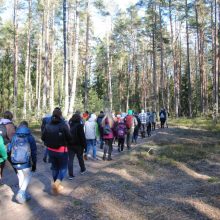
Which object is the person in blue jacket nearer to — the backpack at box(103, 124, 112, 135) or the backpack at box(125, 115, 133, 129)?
the backpack at box(103, 124, 112, 135)

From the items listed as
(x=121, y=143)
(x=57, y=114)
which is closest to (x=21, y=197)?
(x=57, y=114)

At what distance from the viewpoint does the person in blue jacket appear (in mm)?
8117

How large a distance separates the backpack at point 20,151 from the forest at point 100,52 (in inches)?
558

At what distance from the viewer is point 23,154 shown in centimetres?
811

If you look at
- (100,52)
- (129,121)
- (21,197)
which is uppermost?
(100,52)

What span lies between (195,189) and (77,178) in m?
3.46

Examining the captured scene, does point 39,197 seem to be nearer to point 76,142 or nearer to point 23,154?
point 23,154

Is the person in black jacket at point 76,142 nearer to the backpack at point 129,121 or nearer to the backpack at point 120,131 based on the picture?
the backpack at point 120,131

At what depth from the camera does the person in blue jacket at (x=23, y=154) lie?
8.12 metres

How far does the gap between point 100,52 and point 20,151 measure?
159 feet

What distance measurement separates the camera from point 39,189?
9.74 metres

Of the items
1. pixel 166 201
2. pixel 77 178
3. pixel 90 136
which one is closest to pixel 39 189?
pixel 77 178

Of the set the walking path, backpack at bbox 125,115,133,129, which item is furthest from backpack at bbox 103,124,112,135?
backpack at bbox 125,115,133,129

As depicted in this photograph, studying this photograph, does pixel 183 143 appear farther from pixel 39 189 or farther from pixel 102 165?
pixel 39 189
